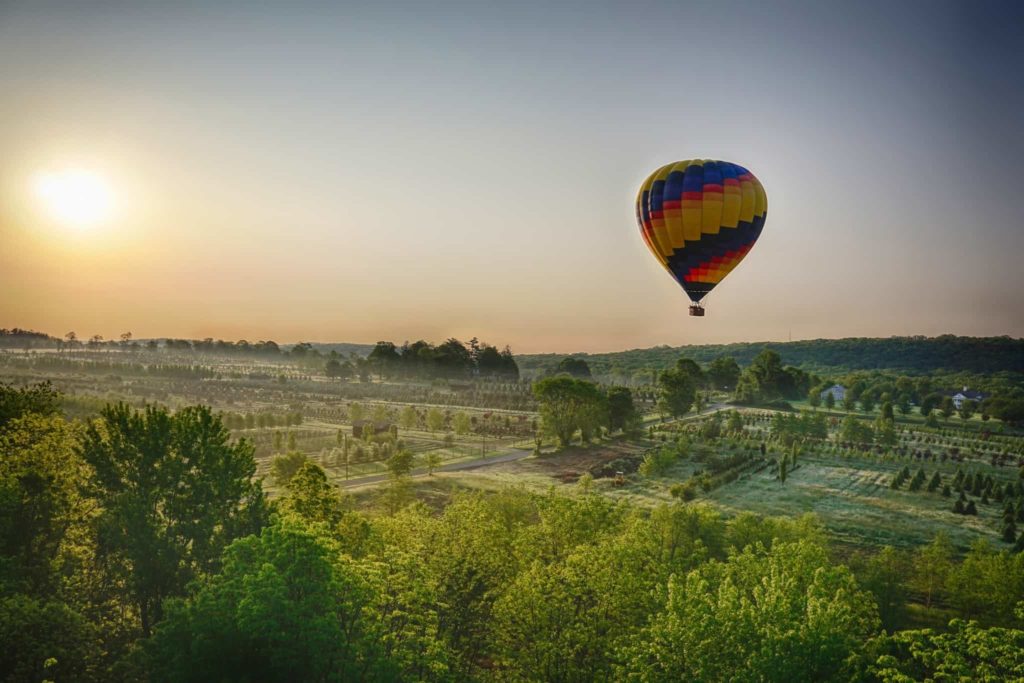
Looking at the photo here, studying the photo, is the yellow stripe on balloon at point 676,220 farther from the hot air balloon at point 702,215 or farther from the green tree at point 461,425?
the green tree at point 461,425

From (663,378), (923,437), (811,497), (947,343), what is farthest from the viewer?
(947,343)

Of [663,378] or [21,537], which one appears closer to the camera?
[21,537]

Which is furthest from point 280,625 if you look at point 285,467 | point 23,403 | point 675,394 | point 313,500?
point 675,394

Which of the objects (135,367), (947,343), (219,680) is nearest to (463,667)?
(219,680)

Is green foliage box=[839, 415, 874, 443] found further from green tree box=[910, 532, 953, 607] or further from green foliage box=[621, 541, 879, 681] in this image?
green foliage box=[621, 541, 879, 681]

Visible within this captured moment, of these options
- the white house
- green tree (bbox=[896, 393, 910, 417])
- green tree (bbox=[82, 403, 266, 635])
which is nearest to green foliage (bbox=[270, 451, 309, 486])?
green tree (bbox=[82, 403, 266, 635])

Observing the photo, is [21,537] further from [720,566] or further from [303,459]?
[720,566]

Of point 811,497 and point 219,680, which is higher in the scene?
point 219,680

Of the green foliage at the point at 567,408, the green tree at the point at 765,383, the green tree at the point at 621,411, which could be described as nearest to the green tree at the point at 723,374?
the green tree at the point at 765,383
